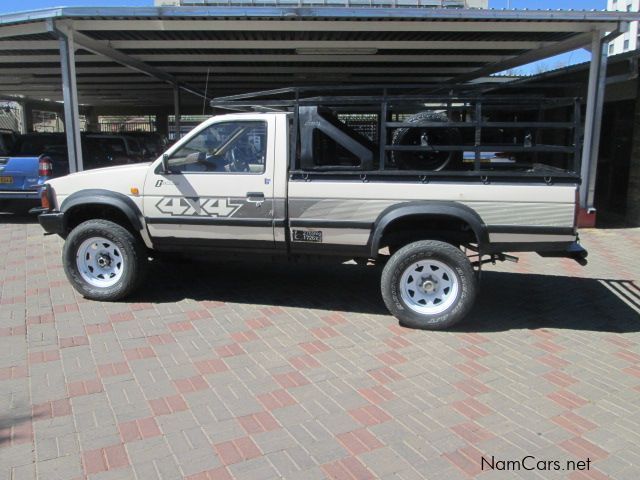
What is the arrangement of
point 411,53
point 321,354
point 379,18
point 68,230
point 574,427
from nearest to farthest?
1. point 574,427
2. point 321,354
3. point 68,230
4. point 379,18
5. point 411,53

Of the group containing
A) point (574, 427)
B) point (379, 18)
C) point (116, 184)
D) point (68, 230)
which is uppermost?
point (379, 18)

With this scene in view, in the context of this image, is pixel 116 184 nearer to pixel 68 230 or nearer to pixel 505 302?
pixel 68 230

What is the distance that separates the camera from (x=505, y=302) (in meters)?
5.66

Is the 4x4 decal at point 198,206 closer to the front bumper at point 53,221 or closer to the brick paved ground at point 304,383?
the brick paved ground at point 304,383

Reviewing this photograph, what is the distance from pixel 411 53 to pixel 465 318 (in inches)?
326

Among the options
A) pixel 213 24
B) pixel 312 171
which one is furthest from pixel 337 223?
pixel 213 24

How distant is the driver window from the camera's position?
5.08 m

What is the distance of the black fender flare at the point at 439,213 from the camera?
4.62 meters

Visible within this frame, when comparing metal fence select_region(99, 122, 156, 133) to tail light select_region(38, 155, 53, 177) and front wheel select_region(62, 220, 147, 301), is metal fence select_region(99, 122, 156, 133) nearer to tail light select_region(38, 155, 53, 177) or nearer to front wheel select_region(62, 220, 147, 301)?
tail light select_region(38, 155, 53, 177)

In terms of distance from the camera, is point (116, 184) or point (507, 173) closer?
point (507, 173)

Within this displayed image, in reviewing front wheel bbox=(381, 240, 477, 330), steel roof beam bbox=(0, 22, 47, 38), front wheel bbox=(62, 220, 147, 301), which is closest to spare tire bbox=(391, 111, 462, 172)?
front wheel bbox=(381, 240, 477, 330)

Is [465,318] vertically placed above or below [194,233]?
below

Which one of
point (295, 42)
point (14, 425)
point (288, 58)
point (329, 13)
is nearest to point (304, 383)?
point (14, 425)

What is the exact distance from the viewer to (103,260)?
5449 millimetres
